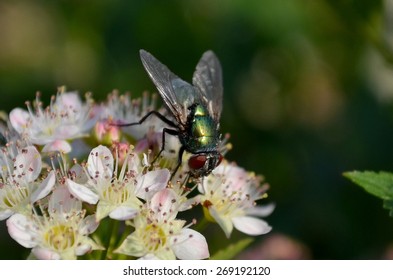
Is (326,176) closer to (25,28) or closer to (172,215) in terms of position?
(172,215)

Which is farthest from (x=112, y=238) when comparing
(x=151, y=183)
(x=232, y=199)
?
Result: (x=232, y=199)

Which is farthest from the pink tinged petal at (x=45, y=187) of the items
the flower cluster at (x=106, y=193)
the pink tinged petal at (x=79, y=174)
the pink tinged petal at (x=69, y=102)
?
the pink tinged petal at (x=69, y=102)

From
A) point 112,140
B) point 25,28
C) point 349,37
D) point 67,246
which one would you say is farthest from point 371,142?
point 25,28

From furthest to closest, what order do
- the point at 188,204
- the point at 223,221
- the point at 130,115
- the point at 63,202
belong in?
1. the point at 130,115
2. the point at 223,221
3. the point at 188,204
4. the point at 63,202

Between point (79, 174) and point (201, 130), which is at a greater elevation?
point (201, 130)

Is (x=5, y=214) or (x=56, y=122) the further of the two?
(x=56, y=122)

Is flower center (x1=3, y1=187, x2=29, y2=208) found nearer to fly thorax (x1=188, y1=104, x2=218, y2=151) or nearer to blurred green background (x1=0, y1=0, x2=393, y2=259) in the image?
fly thorax (x1=188, y1=104, x2=218, y2=151)

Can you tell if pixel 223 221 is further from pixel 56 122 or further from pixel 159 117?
pixel 56 122
